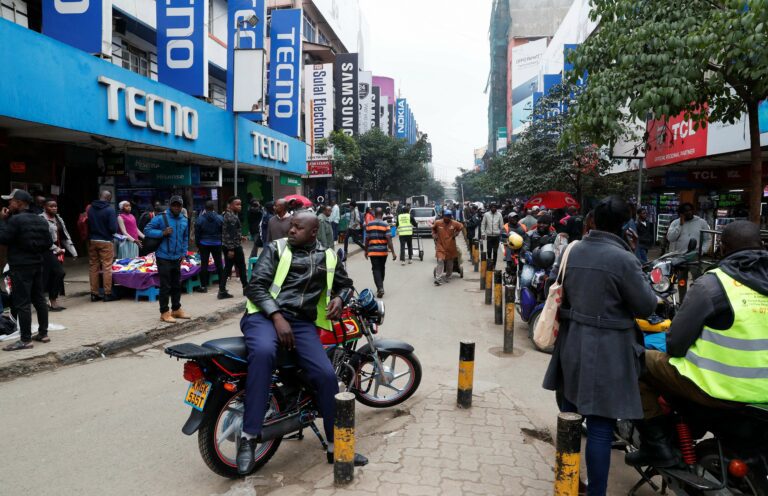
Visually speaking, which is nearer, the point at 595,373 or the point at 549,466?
the point at 595,373

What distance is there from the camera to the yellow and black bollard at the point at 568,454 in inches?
111

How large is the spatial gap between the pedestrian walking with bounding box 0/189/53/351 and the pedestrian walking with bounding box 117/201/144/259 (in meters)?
4.03

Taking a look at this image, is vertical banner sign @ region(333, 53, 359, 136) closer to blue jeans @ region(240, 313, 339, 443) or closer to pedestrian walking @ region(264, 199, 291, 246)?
pedestrian walking @ region(264, 199, 291, 246)

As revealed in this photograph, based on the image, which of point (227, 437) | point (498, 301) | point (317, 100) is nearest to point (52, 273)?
point (227, 437)

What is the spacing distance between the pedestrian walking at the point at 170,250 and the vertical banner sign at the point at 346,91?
30012 millimetres

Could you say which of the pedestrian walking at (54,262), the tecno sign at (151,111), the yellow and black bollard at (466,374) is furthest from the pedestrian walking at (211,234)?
the yellow and black bollard at (466,374)

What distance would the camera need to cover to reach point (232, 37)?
627 inches

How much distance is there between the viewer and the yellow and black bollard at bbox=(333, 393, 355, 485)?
3.26m

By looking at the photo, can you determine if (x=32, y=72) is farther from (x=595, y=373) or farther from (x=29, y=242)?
(x=595, y=373)

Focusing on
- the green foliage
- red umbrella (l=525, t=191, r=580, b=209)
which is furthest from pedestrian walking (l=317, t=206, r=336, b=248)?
the green foliage

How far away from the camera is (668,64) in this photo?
7492mm

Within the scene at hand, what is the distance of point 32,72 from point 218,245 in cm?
393

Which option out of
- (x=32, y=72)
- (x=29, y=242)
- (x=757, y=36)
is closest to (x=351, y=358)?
(x=29, y=242)

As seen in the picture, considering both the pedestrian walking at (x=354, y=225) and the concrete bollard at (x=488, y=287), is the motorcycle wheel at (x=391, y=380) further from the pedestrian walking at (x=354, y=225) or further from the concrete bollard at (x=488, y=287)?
the pedestrian walking at (x=354, y=225)
